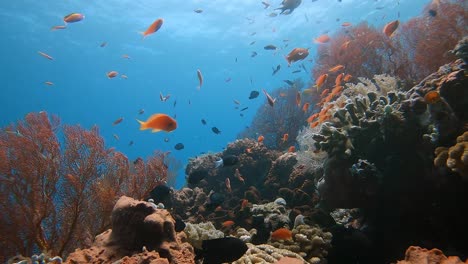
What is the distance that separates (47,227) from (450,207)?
7.38m

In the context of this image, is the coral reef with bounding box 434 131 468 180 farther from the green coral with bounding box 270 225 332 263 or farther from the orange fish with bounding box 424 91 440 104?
the green coral with bounding box 270 225 332 263

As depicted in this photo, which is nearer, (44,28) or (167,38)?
(44,28)

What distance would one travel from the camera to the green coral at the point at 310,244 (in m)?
5.08

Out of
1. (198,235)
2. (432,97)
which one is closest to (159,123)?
(198,235)

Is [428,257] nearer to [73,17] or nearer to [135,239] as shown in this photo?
[135,239]

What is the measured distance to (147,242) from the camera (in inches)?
140

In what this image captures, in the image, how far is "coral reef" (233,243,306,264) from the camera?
435 centimetres

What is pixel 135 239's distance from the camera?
362 centimetres

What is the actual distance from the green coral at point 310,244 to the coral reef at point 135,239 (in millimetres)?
2121

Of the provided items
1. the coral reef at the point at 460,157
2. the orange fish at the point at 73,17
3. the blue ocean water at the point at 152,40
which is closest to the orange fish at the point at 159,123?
the blue ocean water at the point at 152,40

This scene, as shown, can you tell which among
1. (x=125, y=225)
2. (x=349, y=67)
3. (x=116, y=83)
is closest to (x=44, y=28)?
(x=349, y=67)

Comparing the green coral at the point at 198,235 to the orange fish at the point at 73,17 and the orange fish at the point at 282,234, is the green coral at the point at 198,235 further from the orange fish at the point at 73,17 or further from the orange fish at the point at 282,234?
the orange fish at the point at 73,17

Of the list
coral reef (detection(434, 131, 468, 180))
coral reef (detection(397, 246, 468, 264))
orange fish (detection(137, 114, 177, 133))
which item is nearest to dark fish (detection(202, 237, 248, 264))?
coral reef (detection(397, 246, 468, 264))

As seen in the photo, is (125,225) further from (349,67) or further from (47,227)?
(349,67)
